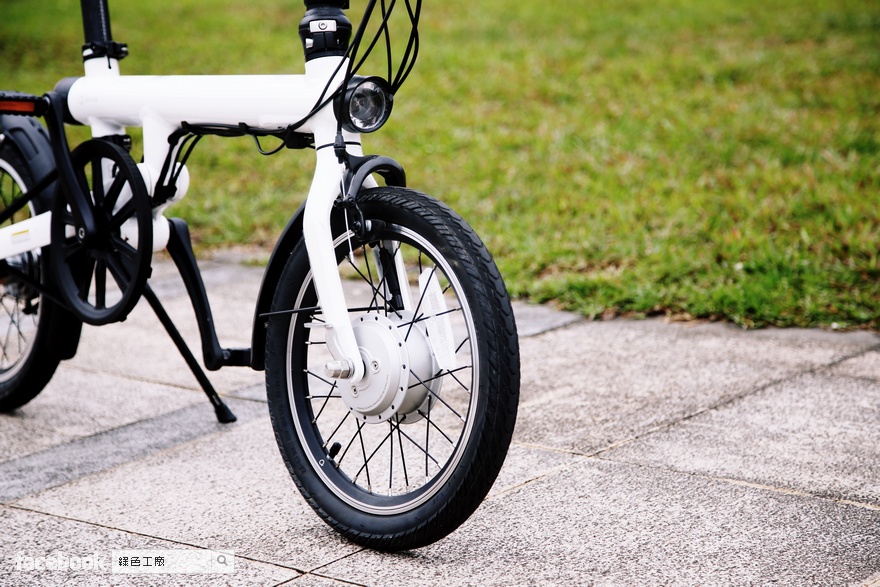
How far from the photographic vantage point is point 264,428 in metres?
3.50

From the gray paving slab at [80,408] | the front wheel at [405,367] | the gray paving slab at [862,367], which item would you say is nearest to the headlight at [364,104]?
the front wheel at [405,367]

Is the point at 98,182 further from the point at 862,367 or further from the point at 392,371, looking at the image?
the point at 862,367

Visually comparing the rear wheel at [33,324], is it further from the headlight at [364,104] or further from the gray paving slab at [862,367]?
the gray paving slab at [862,367]

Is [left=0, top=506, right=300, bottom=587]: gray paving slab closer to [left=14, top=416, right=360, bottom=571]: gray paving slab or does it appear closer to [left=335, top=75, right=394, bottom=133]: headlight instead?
[left=14, top=416, right=360, bottom=571]: gray paving slab

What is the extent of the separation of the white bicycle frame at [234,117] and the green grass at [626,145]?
2.39m

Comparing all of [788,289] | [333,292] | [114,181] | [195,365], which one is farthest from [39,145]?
[788,289]

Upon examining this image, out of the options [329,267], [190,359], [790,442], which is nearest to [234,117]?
[329,267]

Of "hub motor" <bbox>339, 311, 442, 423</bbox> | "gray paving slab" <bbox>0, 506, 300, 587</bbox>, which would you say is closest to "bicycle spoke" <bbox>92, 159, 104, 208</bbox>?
"gray paving slab" <bbox>0, 506, 300, 587</bbox>

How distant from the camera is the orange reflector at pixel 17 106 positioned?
332 centimetres

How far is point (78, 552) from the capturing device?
258 cm

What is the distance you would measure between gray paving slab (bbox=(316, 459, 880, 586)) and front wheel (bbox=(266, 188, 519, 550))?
0.14 m

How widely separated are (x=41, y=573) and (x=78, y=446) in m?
1.00

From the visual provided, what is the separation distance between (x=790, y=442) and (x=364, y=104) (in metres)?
1.64

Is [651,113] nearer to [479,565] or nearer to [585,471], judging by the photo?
[585,471]
